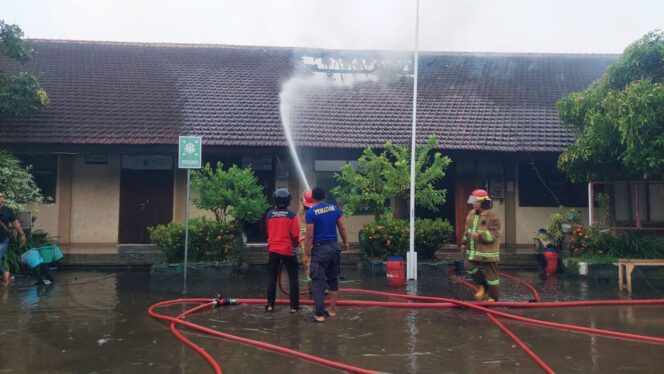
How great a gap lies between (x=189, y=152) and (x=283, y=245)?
2869mm

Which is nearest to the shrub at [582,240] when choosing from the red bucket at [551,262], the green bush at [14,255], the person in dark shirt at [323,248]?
the red bucket at [551,262]

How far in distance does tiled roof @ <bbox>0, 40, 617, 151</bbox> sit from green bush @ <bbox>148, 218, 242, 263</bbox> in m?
2.78

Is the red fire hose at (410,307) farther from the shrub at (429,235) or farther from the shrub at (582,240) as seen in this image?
the shrub at (582,240)

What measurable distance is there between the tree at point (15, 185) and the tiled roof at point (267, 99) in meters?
1.51

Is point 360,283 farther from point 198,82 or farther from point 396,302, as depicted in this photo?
point 198,82

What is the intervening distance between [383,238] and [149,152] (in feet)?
20.1

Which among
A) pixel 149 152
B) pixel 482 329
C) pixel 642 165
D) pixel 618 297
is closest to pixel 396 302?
pixel 482 329

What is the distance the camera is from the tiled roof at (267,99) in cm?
1179

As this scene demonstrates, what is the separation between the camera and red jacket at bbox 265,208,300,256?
20.4 feet

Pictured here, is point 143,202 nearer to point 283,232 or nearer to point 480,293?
point 283,232

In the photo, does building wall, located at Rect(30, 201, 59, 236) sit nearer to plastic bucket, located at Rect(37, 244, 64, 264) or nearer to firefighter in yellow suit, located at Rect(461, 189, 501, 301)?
plastic bucket, located at Rect(37, 244, 64, 264)

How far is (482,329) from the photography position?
545 centimetres

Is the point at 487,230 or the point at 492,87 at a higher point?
the point at 492,87

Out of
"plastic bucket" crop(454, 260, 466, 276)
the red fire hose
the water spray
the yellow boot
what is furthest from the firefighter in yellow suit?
the water spray
